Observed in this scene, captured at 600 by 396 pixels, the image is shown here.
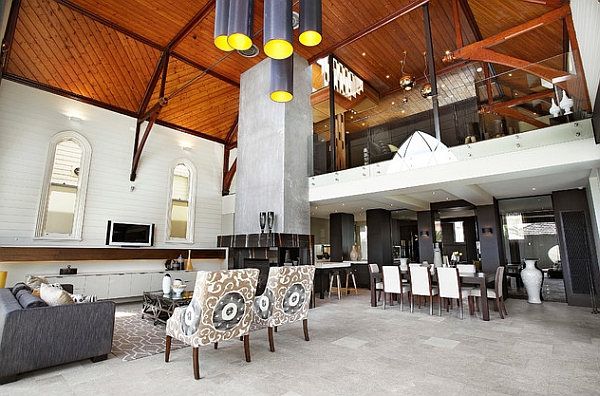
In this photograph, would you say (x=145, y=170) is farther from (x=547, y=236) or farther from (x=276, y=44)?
(x=547, y=236)

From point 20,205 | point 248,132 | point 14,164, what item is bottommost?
point 20,205

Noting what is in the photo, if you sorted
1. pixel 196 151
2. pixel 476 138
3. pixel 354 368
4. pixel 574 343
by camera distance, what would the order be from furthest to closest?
pixel 196 151 < pixel 476 138 < pixel 574 343 < pixel 354 368

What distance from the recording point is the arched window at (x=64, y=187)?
274 inches

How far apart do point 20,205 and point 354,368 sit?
767 centimetres

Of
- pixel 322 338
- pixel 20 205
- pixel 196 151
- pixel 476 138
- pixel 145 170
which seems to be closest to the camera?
pixel 322 338

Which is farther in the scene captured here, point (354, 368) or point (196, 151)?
point (196, 151)

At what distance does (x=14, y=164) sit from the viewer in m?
6.58

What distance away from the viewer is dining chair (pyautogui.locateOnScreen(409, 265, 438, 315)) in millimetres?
5788

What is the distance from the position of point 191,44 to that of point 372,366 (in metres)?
7.87

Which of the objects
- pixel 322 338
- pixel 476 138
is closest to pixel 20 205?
pixel 322 338

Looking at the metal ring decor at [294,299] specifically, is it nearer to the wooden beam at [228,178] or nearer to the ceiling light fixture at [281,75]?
the ceiling light fixture at [281,75]

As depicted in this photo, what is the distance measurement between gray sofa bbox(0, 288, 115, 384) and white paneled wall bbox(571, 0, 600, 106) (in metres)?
6.20

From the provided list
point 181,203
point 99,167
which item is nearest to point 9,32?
point 99,167

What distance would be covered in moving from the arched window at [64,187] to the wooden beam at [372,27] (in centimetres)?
642
